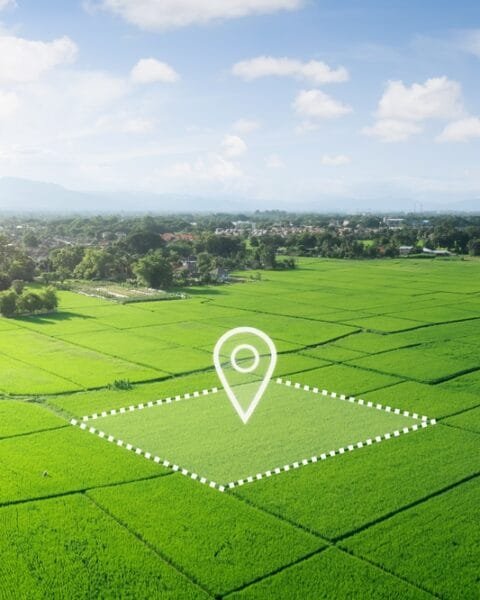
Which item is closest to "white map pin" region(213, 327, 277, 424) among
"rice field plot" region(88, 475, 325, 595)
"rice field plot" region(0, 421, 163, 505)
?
"rice field plot" region(0, 421, 163, 505)

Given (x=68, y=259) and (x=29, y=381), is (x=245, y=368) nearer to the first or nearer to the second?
(x=29, y=381)

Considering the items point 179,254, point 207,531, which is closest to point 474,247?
point 179,254

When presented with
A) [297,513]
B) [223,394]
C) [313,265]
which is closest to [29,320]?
[223,394]

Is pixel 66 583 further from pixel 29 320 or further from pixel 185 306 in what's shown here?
pixel 185 306

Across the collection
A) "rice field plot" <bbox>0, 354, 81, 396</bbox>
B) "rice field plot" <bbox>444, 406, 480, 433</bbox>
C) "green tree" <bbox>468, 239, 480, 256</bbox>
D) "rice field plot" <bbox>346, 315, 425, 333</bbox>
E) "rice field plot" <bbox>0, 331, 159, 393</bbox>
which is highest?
"green tree" <bbox>468, 239, 480, 256</bbox>

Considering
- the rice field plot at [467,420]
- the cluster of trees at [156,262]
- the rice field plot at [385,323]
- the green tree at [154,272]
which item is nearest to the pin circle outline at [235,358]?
the rice field plot at [385,323]

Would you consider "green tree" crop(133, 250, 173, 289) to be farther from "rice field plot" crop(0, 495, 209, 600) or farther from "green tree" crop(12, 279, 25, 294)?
"rice field plot" crop(0, 495, 209, 600)
